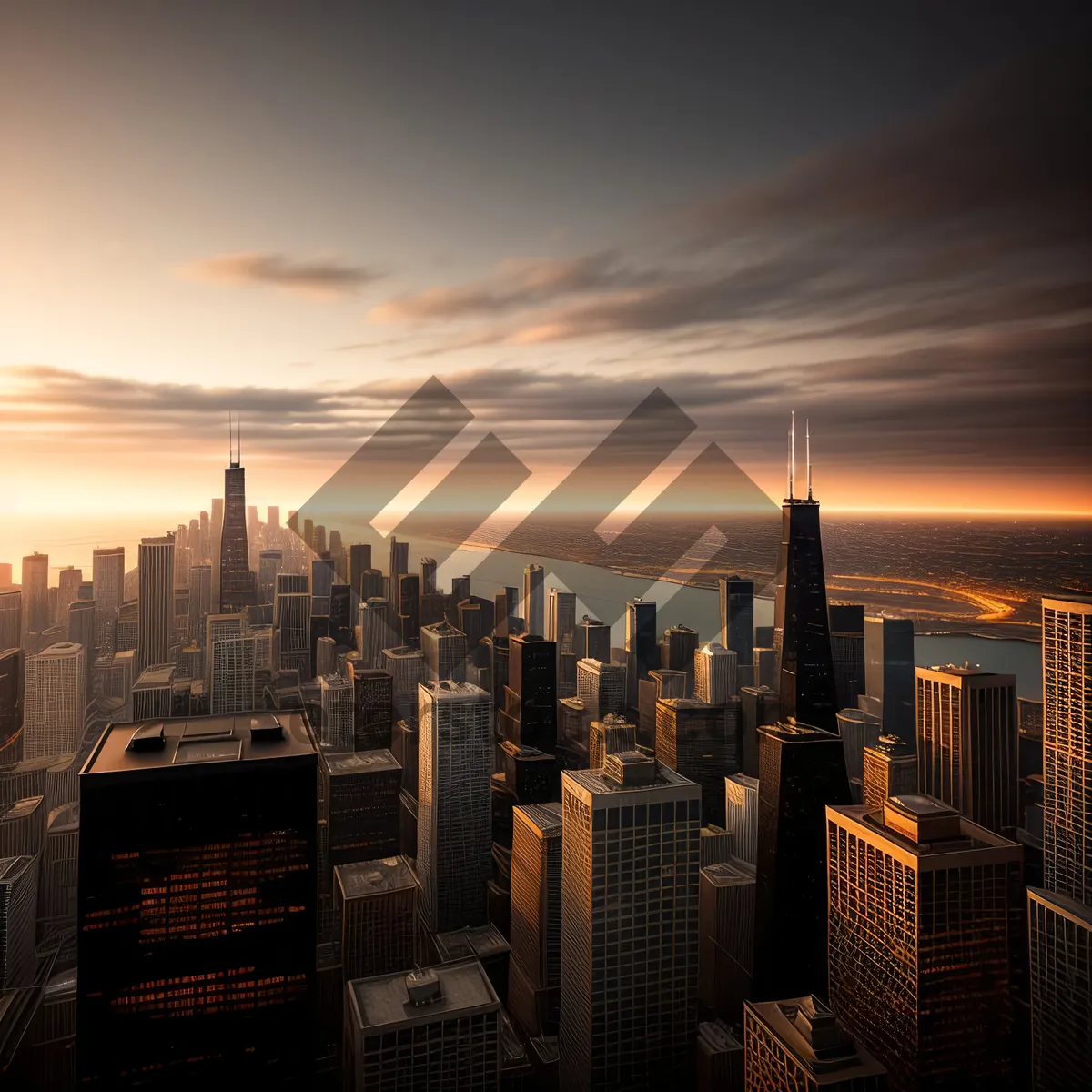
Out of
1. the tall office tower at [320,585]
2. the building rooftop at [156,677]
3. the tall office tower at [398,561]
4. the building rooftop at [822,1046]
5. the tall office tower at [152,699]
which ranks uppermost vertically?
the tall office tower at [398,561]

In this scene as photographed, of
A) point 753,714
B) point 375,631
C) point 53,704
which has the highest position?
point 375,631

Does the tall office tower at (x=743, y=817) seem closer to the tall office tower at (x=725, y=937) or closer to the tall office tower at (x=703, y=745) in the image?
the tall office tower at (x=703, y=745)

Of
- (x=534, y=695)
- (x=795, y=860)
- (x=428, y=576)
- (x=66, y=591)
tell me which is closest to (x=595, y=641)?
(x=534, y=695)

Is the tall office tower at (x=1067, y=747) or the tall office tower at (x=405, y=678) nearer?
the tall office tower at (x=1067, y=747)

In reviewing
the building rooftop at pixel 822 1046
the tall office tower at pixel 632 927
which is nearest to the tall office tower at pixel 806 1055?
the building rooftop at pixel 822 1046

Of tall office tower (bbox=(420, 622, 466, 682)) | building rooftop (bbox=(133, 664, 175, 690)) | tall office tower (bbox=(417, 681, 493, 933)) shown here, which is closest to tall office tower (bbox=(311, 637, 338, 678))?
tall office tower (bbox=(420, 622, 466, 682))

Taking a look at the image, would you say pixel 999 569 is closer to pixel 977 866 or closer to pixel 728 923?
pixel 977 866

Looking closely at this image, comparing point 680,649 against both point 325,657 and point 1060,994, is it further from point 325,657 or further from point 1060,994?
point 1060,994
